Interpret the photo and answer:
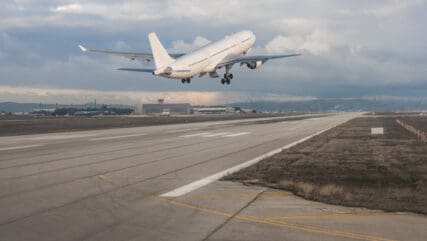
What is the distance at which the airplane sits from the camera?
6681 centimetres

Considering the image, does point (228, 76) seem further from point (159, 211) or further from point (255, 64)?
point (159, 211)

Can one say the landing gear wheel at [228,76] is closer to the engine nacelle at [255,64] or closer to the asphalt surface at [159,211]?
the engine nacelle at [255,64]

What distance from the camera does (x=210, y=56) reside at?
2820 inches

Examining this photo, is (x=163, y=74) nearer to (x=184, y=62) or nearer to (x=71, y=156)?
(x=184, y=62)

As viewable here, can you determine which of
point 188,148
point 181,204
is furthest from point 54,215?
point 188,148

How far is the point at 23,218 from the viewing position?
1187 cm

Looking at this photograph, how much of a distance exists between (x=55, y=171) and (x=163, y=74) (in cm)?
4451

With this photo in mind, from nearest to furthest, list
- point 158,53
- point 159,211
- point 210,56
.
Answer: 1. point 159,211
2. point 158,53
3. point 210,56

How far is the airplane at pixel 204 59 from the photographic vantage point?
2630 inches

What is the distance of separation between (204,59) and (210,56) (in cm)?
147

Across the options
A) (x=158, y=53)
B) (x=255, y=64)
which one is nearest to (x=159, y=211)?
(x=158, y=53)

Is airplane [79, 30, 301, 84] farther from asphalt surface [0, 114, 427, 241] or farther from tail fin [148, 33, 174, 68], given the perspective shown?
asphalt surface [0, 114, 427, 241]

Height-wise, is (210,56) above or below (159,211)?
above

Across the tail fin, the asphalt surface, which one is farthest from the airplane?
the asphalt surface
